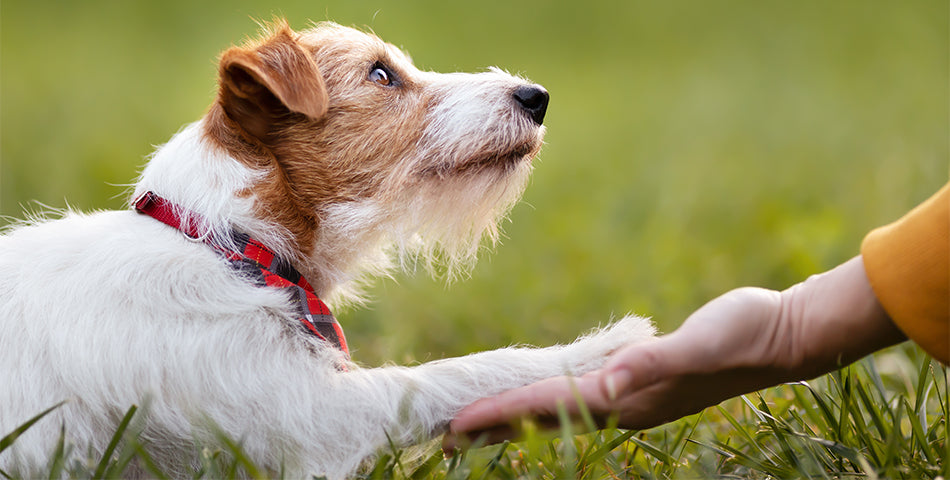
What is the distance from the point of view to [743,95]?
11.1 meters

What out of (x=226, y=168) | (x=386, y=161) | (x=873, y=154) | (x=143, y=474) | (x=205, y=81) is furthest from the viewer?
(x=205, y=81)

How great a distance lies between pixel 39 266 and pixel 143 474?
2.37 ft

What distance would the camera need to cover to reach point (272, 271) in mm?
2766

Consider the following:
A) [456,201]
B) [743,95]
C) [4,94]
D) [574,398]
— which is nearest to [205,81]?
[4,94]

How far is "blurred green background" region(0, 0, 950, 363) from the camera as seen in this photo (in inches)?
210

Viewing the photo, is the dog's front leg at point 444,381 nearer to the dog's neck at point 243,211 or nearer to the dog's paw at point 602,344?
the dog's paw at point 602,344

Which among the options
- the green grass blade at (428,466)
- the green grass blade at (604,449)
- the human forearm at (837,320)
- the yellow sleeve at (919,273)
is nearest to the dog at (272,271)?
the green grass blade at (428,466)

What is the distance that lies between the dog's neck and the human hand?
0.88m

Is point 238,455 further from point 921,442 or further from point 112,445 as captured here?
point 921,442

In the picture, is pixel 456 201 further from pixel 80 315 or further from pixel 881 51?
pixel 881 51

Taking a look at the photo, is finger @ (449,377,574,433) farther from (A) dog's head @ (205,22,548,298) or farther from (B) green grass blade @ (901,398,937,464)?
(B) green grass blade @ (901,398,937,464)

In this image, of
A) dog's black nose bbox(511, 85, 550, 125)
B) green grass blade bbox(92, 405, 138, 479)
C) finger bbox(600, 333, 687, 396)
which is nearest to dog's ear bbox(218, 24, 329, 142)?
dog's black nose bbox(511, 85, 550, 125)

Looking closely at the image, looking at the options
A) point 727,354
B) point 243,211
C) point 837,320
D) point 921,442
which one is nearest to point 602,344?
point 727,354

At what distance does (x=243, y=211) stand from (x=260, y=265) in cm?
22
